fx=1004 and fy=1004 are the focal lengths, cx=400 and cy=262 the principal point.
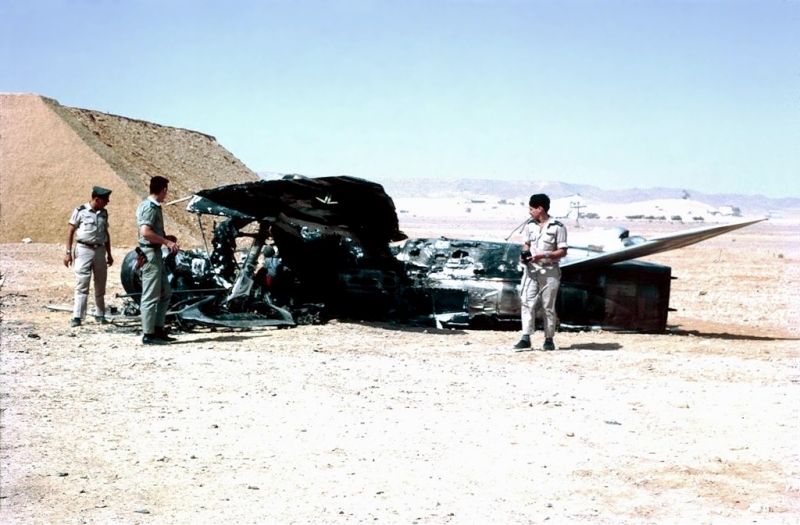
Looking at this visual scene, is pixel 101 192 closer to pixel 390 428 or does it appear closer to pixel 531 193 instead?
pixel 390 428

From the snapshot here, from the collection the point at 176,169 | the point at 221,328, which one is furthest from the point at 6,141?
the point at 221,328

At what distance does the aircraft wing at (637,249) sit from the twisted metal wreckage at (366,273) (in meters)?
0.03

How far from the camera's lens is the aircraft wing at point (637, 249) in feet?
39.1

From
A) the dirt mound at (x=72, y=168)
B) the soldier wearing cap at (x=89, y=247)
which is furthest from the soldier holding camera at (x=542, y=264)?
the dirt mound at (x=72, y=168)

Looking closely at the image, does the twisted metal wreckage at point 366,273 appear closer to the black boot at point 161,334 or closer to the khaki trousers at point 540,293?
the black boot at point 161,334

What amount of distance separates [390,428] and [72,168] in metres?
27.1

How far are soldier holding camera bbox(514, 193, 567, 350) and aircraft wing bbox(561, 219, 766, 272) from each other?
1.49m

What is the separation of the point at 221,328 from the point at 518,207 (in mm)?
122488

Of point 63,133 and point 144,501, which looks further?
point 63,133

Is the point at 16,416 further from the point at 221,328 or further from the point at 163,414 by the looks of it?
the point at 221,328

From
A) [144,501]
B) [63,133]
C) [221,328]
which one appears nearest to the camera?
[144,501]

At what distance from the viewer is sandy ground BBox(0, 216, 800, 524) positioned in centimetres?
545

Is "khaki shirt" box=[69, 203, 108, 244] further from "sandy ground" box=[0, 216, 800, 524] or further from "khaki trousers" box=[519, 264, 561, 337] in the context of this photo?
"khaki trousers" box=[519, 264, 561, 337]

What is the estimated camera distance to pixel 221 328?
12.5m
